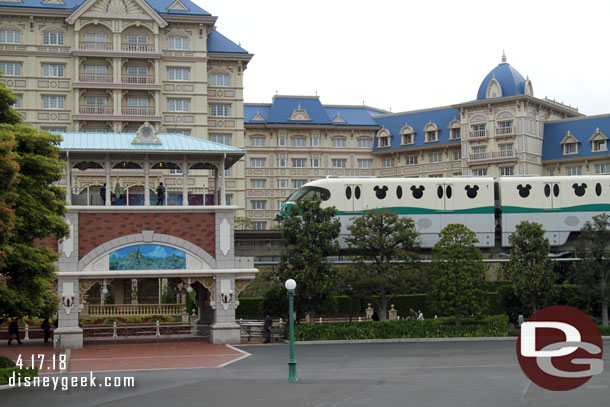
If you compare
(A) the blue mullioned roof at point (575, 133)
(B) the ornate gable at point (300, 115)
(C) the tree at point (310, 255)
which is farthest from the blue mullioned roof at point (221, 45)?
(C) the tree at point (310, 255)

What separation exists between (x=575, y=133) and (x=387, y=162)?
17301mm

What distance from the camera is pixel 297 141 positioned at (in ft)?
246

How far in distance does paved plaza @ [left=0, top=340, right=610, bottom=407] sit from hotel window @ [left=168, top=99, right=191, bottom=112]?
37279 millimetres

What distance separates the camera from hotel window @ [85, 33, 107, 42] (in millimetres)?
60844

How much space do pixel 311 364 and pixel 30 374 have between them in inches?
352

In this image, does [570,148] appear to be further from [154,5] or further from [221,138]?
[154,5]

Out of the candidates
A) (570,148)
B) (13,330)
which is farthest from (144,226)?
(570,148)

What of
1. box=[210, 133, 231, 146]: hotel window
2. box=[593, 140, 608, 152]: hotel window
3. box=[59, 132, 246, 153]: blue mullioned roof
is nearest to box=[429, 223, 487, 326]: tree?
box=[59, 132, 246, 153]: blue mullioned roof

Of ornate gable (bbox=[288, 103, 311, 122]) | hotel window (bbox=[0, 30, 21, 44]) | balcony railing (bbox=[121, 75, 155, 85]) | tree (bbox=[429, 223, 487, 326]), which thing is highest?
hotel window (bbox=[0, 30, 21, 44])

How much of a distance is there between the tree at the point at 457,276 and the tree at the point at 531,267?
1749 millimetres

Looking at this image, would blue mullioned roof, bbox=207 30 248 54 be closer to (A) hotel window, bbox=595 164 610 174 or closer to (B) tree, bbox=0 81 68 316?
(A) hotel window, bbox=595 164 610 174

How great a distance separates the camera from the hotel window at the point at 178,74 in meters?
62.8

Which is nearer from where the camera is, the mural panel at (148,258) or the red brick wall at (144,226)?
the red brick wall at (144,226)

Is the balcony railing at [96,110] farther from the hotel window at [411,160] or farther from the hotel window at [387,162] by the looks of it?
the hotel window at [411,160]
